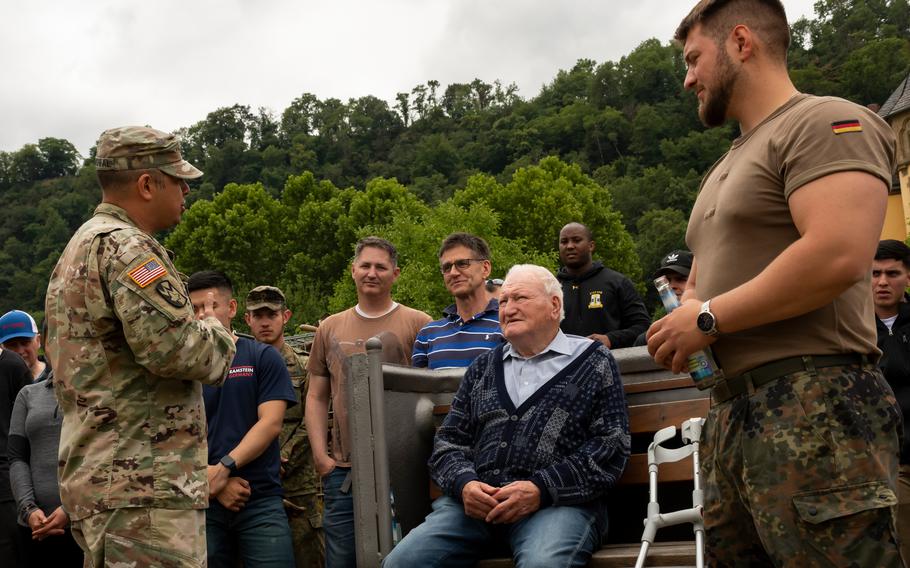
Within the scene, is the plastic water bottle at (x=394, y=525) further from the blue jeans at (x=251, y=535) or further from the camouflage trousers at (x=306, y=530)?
the camouflage trousers at (x=306, y=530)

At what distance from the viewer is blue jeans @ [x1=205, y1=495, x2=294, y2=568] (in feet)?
17.0

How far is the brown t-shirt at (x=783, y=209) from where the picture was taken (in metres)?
2.49

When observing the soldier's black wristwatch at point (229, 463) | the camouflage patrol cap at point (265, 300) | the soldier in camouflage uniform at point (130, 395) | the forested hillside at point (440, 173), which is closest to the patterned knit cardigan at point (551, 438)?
the soldier's black wristwatch at point (229, 463)

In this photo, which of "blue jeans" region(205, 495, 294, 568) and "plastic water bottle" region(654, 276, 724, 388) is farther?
"blue jeans" region(205, 495, 294, 568)

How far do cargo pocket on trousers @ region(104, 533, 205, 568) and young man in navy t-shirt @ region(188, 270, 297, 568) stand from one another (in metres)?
1.71

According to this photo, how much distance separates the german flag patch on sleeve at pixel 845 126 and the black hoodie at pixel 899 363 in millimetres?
2733

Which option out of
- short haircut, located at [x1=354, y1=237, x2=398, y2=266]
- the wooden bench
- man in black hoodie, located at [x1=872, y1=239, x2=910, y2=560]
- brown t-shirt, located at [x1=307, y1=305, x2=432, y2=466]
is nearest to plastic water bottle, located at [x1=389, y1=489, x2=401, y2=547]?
the wooden bench

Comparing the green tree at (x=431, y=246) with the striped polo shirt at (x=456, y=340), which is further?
the green tree at (x=431, y=246)

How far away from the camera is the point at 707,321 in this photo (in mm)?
2582

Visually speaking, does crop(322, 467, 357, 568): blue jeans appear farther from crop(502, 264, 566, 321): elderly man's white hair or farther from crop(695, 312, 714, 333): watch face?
crop(695, 312, 714, 333): watch face

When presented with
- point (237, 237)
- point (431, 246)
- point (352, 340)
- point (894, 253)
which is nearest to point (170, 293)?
point (352, 340)

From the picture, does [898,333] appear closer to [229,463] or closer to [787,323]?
[787,323]

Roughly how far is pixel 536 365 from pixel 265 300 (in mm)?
2964

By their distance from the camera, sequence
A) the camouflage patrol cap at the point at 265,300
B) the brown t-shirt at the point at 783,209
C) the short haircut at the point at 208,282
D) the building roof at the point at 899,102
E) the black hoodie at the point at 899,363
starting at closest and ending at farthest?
the brown t-shirt at the point at 783,209 → the black hoodie at the point at 899,363 → the short haircut at the point at 208,282 → the camouflage patrol cap at the point at 265,300 → the building roof at the point at 899,102
